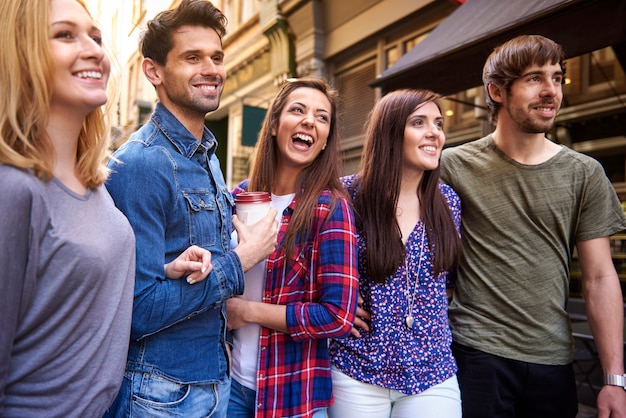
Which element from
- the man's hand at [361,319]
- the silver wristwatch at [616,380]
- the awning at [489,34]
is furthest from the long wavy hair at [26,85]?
the awning at [489,34]

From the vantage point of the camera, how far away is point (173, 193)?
5.37 feet

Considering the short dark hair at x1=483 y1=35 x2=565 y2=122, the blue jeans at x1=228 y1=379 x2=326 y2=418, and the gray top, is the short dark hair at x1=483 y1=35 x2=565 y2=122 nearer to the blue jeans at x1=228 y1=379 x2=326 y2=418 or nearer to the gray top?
the blue jeans at x1=228 y1=379 x2=326 y2=418

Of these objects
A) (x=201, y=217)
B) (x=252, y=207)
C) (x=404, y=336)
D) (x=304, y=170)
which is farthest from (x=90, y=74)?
(x=404, y=336)

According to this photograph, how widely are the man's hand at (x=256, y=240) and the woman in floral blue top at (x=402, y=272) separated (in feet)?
1.74

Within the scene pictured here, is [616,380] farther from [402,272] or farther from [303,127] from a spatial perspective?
[303,127]

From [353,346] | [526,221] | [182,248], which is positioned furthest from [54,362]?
[526,221]

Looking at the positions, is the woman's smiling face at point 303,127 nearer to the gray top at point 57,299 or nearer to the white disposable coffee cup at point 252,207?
the white disposable coffee cup at point 252,207

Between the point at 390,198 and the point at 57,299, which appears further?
the point at 390,198

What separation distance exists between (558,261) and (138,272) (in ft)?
6.09

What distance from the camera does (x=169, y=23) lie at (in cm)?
186

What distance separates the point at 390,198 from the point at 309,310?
69 cm

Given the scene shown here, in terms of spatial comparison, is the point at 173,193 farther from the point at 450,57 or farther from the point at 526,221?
the point at 450,57

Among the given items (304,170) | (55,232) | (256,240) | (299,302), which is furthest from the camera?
(304,170)

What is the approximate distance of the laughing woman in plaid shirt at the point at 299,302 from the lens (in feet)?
6.24
